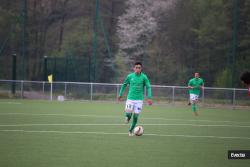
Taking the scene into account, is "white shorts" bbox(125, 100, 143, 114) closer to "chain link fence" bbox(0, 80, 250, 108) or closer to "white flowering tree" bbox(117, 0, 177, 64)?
"chain link fence" bbox(0, 80, 250, 108)

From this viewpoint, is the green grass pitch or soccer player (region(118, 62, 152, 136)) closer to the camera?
the green grass pitch

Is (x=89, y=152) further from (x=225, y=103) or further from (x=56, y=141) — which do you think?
(x=225, y=103)

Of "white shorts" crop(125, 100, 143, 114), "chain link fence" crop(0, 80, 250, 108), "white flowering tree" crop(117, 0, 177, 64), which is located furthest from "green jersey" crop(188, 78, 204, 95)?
"white flowering tree" crop(117, 0, 177, 64)

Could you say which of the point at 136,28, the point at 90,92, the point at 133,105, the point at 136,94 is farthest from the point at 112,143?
the point at 136,28

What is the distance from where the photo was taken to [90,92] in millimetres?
40031

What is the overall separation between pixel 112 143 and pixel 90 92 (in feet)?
81.9

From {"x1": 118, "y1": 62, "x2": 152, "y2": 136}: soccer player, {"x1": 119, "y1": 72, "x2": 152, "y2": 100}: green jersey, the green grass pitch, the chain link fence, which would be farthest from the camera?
the chain link fence

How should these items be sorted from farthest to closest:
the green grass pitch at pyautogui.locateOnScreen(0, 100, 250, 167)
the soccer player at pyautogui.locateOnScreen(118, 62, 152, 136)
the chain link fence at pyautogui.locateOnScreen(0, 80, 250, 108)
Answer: the chain link fence at pyautogui.locateOnScreen(0, 80, 250, 108)
the soccer player at pyautogui.locateOnScreen(118, 62, 152, 136)
the green grass pitch at pyautogui.locateOnScreen(0, 100, 250, 167)

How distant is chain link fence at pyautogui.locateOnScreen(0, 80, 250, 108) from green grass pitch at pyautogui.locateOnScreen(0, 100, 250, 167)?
13537mm

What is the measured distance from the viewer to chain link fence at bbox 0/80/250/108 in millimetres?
37094

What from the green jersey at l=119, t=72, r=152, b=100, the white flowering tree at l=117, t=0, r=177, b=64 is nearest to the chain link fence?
the white flowering tree at l=117, t=0, r=177, b=64

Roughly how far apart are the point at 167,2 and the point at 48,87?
1551 cm

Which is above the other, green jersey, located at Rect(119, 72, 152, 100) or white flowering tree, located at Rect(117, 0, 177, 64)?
white flowering tree, located at Rect(117, 0, 177, 64)

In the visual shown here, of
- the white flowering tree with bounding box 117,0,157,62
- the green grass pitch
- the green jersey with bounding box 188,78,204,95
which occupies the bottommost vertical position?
the green grass pitch
